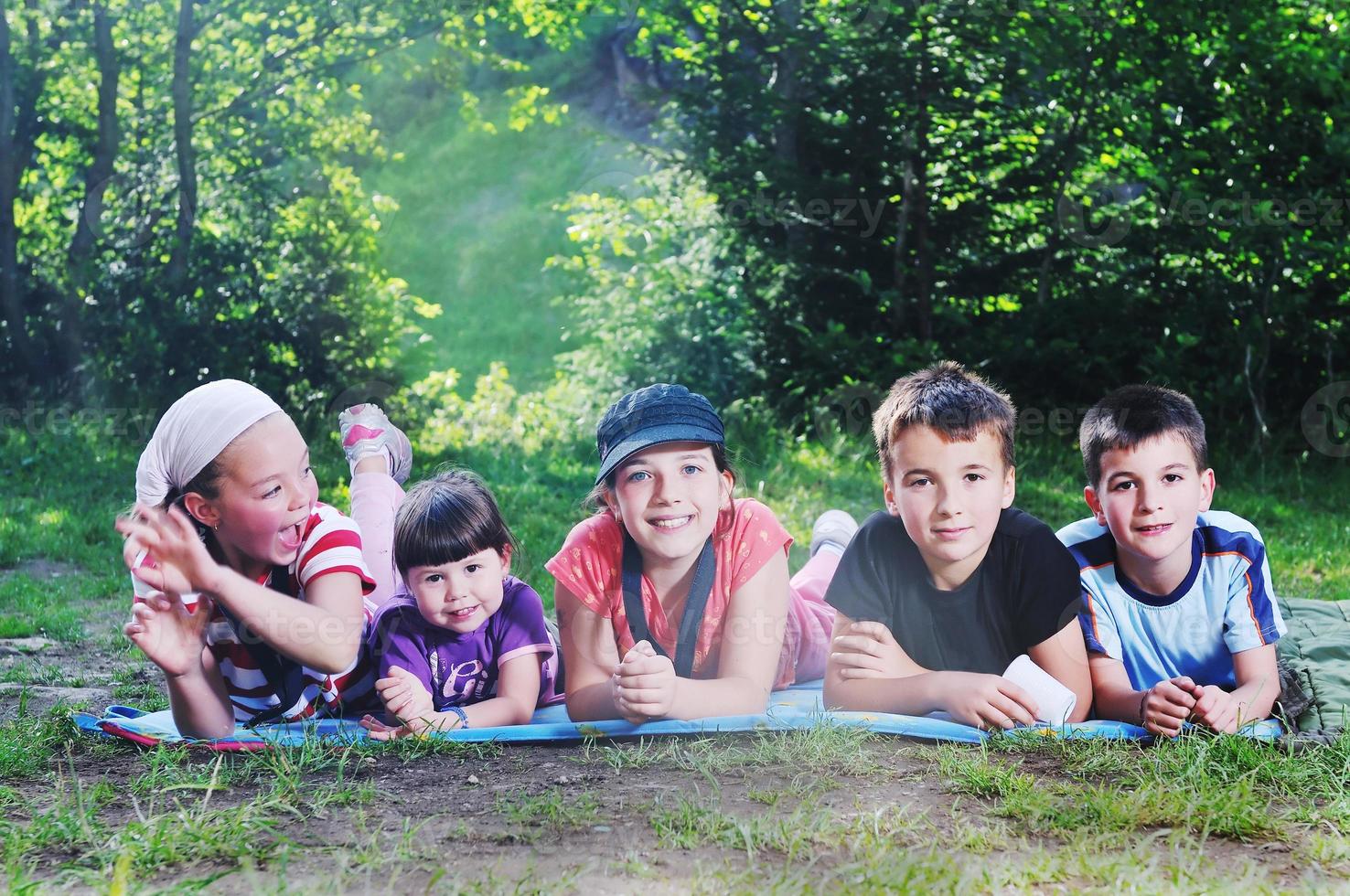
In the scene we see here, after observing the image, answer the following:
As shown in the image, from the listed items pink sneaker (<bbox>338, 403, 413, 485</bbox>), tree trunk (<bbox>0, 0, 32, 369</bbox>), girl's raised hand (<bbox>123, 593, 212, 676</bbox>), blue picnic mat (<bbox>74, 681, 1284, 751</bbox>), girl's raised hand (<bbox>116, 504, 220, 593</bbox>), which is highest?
tree trunk (<bbox>0, 0, 32, 369</bbox>)

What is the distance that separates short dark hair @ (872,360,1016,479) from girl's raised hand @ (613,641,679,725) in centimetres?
89

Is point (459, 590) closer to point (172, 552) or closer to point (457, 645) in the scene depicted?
point (457, 645)

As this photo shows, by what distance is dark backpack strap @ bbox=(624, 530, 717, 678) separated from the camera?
148 inches

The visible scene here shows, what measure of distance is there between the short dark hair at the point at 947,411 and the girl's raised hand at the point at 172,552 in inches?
73.6

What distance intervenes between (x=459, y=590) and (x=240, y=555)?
62 cm

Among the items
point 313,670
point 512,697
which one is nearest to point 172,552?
point 313,670

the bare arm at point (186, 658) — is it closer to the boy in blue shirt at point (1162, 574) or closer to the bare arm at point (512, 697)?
the bare arm at point (512, 697)

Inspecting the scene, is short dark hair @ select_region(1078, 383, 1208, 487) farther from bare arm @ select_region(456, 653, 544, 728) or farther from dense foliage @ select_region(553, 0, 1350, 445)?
dense foliage @ select_region(553, 0, 1350, 445)

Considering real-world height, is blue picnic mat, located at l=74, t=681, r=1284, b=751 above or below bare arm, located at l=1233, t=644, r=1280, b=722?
below

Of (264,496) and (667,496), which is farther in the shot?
(667,496)

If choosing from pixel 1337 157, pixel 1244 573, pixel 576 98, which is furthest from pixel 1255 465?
pixel 576 98

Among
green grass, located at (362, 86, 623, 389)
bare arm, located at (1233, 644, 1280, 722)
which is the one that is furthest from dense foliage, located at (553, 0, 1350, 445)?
green grass, located at (362, 86, 623, 389)

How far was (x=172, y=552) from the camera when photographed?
123 inches

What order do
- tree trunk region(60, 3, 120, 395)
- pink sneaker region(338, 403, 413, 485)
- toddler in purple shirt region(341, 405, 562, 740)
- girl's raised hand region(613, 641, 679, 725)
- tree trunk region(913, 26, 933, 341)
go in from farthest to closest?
tree trunk region(60, 3, 120, 395) → tree trunk region(913, 26, 933, 341) → pink sneaker region(338, 403, 413, 485) → toddler in purple shirt region(341, 405, 562, 740) → girl's raised hand region(613, 641, 679, 725)
